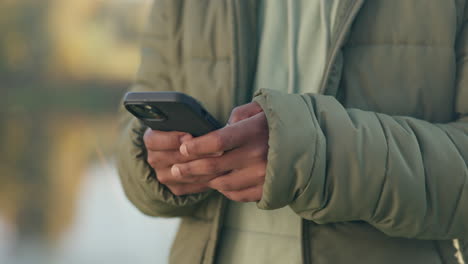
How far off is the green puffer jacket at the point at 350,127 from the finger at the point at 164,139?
86 mm

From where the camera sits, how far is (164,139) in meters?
0.66

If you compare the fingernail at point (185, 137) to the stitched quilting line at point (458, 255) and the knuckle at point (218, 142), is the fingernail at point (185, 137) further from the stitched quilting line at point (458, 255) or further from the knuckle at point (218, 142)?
the stitched quilting line at point (458, 255)

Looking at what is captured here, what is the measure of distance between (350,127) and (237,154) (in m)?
0.15

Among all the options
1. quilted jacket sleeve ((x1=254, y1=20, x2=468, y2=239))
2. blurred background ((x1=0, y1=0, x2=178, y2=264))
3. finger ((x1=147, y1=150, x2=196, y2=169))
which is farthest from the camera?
blurred background ((x1=0, y1=0, x2=178, y2=264))

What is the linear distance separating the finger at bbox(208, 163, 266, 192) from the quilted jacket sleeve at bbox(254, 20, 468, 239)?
27mm

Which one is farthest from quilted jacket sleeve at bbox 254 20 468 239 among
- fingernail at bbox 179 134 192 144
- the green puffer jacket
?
fingernail at bbox 179 134 192 144

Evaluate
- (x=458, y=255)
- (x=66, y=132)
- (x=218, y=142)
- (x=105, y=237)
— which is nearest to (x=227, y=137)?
(x=218, y=142)

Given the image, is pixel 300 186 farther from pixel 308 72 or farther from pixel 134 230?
pixel 134 230

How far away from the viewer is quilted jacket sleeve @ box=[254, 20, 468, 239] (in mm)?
560

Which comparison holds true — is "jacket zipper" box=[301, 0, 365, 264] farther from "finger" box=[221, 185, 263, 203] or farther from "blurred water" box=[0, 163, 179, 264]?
"blurred water" box=[0, 163, 179, 264]

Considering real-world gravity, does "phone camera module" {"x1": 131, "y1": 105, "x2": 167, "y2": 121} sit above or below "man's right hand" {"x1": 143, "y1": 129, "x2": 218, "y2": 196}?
above

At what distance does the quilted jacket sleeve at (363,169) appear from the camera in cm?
56

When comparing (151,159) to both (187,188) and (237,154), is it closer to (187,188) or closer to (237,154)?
(187,188)

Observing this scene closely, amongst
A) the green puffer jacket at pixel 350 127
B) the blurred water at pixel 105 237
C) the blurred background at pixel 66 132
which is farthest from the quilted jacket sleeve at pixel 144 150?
the blurred background at pixel 66 132
